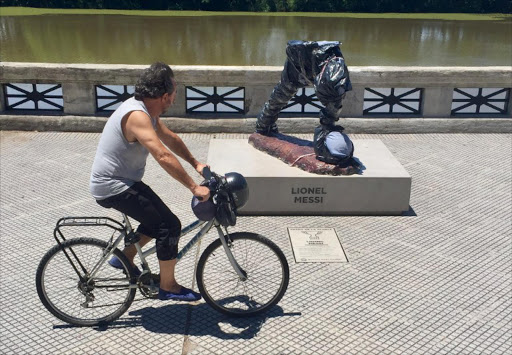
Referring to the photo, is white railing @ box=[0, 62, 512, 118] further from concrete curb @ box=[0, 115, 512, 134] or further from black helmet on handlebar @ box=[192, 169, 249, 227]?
black helmet on handlebar @ box=[192, 169, 249, 227]

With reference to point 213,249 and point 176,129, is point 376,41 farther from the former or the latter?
point 213,249

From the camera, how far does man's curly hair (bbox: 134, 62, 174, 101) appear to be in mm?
3877

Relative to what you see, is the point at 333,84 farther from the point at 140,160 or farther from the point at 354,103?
the point at 354,103

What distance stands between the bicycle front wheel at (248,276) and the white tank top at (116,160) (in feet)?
2.47

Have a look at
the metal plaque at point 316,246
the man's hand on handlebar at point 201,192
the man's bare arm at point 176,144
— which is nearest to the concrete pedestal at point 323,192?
the metal plaque at point 316,246

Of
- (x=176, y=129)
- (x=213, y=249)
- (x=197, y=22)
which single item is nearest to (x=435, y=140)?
(x=176, y=129)

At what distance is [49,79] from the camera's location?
8.90m

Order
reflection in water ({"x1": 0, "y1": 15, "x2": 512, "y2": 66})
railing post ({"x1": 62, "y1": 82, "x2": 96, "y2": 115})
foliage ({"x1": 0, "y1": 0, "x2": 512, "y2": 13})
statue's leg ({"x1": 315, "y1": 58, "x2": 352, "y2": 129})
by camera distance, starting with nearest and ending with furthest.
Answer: statue's leg ({"x1": 315, "y1": 58, "x2": 352, "y2": 129})
railing post ({"x1": 62, "y1": 82, "x2": 96, "y2": 115})
reflection in water ({"x1": 0, "y1": 15, "x2": 512, "y2": 66})
foliage ({"x1": 0, "y1": 0, "x2": 512, "y2": 13})

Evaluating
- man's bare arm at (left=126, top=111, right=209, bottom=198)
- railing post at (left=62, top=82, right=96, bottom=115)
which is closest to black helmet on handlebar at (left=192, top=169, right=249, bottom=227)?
man's bare arm at (left=126, top=111, right=209, bottom=198)

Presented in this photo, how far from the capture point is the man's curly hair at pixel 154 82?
3877 mm

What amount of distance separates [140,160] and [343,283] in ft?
6.49

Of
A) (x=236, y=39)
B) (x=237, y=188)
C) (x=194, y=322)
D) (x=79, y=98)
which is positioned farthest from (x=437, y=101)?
(x=236, y=39)

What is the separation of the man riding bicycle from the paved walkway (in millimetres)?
724

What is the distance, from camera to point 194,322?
4355 millimetres
